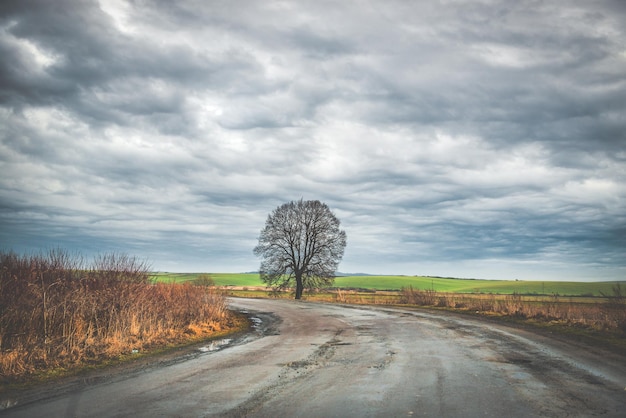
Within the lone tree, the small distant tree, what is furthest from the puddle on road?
the lone tree

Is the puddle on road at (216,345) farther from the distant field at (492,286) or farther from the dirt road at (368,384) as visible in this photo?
the distant field at (492,286)

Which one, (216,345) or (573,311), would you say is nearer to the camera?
(216,345)

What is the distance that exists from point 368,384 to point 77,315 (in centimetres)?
976

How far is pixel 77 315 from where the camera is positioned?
41.5 ft

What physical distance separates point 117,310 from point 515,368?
41.3ft

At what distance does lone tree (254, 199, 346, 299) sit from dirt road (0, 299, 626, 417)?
36883 mm

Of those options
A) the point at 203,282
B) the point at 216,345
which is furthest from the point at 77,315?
the point at 203,282

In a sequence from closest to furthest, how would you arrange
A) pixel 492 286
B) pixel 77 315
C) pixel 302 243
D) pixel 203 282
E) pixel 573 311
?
pixel 77 315
pixel 573 311
pixel 203 282
pixel 302 243
pixel 492 286

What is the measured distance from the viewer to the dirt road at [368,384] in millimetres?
6133

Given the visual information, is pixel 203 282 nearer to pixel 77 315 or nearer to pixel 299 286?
pixel 77 315

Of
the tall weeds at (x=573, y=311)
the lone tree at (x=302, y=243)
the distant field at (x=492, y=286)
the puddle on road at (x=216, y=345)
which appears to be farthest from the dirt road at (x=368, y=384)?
the distant field at (x=492, y=286)

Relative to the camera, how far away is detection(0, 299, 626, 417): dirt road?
613 centimetres

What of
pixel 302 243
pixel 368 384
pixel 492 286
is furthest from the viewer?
pixel 492 286

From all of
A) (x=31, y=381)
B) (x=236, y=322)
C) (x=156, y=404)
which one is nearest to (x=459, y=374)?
(x=156, y=404)
